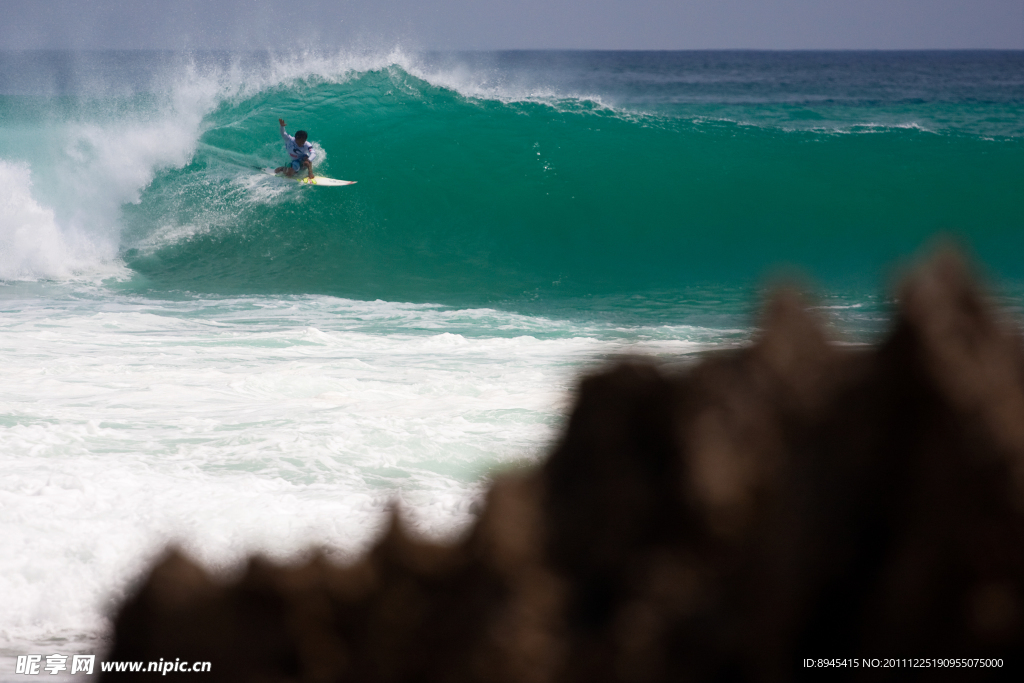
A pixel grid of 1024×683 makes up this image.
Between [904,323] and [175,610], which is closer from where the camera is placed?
[904,323]

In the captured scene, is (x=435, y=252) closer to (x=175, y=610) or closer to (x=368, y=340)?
(x=368, y=340)

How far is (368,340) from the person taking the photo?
1058 centimetres

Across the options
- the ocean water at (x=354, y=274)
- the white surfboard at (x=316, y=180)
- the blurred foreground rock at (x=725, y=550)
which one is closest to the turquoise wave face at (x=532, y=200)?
the ocean water at (x=354, y=274)

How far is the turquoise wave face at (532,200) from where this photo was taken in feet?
58.4

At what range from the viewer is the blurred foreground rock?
0.67 metres

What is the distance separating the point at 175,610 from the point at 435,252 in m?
18.3

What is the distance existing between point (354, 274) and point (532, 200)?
550cm

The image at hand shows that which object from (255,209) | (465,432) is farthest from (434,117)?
(465,432)

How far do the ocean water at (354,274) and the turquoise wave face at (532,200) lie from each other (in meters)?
0.08

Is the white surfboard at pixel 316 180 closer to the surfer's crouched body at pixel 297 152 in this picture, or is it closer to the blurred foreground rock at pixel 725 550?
the surfer's crouched body at pixel 297 152

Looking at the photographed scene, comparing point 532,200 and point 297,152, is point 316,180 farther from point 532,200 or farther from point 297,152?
point 532,200

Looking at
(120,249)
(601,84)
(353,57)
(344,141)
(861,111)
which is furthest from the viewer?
(601,84)

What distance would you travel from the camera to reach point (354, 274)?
1733cm

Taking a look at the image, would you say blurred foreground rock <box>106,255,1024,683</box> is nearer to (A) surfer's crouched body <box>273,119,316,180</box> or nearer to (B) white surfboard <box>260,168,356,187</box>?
(A) surfer's crouched body <box>273,119,316,180</box>
